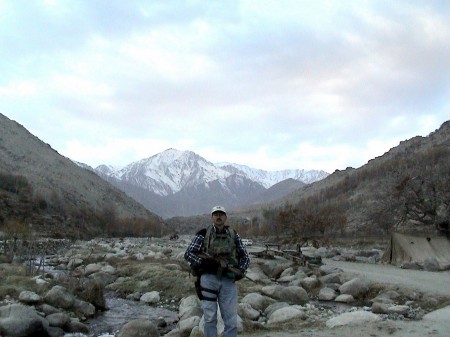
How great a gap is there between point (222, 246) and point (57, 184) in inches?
4997

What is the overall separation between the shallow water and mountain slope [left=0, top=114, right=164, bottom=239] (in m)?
76.0

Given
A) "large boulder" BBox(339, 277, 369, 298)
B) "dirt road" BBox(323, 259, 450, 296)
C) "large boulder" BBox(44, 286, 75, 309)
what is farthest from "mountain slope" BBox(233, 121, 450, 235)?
"large boulder" BBox(44, 286, 75, 309)

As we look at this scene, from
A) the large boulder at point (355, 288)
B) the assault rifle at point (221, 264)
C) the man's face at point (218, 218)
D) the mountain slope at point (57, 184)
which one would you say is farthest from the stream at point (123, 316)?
the mountain slope at point (57, 184)

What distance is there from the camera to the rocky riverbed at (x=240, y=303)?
38.8 ft

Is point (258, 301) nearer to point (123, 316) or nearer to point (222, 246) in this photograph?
point (123, 316)

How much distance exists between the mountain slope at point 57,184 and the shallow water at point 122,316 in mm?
76024

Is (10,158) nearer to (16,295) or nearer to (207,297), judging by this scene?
(16,295)

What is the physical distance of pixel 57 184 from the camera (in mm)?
126688

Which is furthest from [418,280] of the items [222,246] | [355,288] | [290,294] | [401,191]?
[222,246]

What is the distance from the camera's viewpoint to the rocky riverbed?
1181 cm

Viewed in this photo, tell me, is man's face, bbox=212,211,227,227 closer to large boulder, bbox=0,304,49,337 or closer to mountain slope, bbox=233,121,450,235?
large boulder, bbox=0,304,49,337

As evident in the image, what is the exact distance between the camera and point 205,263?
27.2ft

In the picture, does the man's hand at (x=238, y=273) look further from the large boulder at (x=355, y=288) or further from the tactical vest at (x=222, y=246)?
the large boulder at (x=355, y=288)

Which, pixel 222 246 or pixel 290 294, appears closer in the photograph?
pixel 222 246
